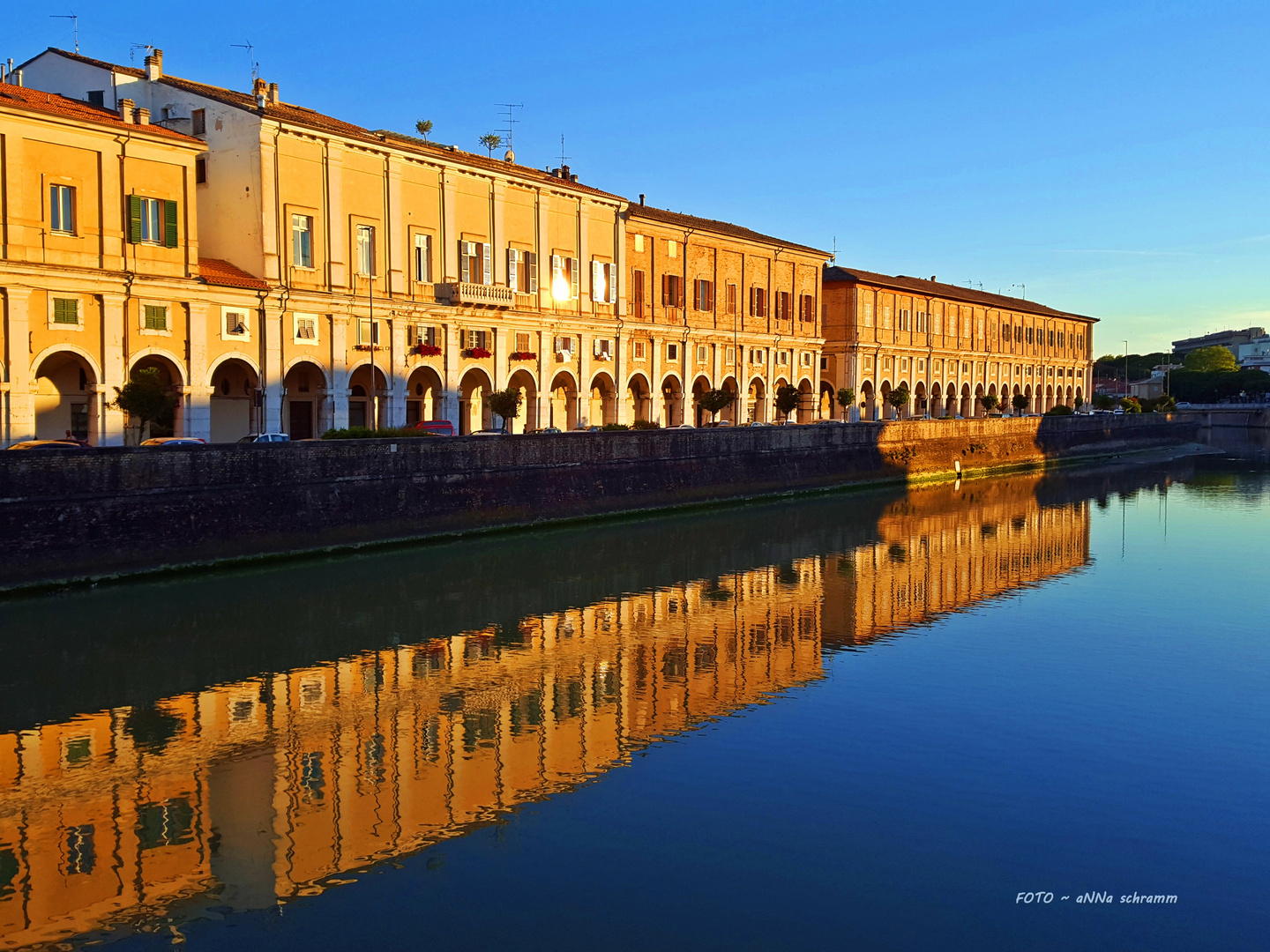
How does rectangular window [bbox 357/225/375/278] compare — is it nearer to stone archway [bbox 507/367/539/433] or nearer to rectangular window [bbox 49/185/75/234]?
stone archway [bbox 507/367/539/433]

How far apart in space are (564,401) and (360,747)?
3080 centimetres

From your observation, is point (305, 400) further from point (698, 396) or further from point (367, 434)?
point (698, 396)

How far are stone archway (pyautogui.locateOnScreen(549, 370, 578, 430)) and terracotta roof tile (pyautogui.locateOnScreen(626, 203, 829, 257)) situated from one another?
7.38 meters

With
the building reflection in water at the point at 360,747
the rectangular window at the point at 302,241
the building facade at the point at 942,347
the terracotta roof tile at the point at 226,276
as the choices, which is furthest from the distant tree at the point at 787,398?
the building reflection in water at the point at 360,747

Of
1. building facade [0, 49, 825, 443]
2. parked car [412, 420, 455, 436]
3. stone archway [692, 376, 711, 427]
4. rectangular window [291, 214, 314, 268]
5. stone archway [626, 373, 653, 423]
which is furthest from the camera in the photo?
stone archway [692, 376, 711, 427]

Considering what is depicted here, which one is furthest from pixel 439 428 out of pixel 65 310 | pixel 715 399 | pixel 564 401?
pixel 715 399

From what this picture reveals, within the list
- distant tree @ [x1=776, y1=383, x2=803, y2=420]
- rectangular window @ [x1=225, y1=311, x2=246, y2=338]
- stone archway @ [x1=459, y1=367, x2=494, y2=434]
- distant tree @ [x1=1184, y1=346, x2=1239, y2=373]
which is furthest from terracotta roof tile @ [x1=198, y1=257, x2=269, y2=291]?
distant tree @ [x1=1184, y1=346, x2=1239, y2=373]

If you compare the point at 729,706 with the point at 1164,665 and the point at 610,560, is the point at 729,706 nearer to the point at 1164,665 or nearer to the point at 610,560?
the point at 1164,665

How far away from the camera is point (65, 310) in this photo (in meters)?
25.2

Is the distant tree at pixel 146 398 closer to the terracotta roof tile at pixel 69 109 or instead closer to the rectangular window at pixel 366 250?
the terracotta roof tile at pixel 69 109

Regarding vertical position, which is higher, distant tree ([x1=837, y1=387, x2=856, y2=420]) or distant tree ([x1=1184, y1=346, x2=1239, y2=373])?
distant tree ([x1=1184, y1=346, x2=1239, y2=373])

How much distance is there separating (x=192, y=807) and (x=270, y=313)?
21.9 meters

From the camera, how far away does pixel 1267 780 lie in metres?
10.6

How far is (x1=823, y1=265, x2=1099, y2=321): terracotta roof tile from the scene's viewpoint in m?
61.0
